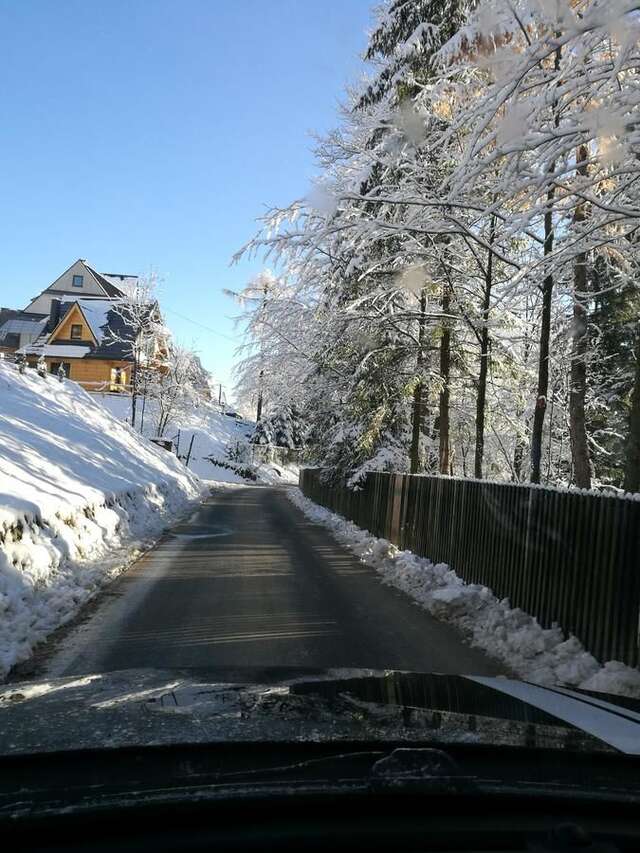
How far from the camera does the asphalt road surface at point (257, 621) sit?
6.38 meters

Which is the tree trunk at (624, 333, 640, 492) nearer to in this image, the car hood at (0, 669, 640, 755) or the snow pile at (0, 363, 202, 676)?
the car hood at (0, 669, 640, 755)

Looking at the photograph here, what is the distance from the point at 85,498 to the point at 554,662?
9.48 metres

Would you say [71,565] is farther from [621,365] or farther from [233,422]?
[233,422]

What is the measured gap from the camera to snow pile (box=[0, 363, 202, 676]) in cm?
775

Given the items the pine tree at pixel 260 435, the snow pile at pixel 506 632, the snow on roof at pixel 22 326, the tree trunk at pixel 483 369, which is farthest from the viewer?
the snow on roof at pixel 22 326

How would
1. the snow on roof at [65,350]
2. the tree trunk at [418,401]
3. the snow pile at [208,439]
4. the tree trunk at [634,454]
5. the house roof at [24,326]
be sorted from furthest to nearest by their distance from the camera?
1. the house roof at [24,326]
2. the snow on roof at [65,350]
3. the snow pile at [208,439]
4. the tree trunk at [418,401]
5. the tree trunk at [634,454]

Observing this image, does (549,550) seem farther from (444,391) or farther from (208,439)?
(208,439)

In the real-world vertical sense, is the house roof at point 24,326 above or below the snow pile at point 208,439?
above

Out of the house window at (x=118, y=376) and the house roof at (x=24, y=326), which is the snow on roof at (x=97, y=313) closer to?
the house window at (x=118, y=376)

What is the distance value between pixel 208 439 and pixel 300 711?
60591 mm

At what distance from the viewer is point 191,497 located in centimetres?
2880

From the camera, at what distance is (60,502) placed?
459 inches

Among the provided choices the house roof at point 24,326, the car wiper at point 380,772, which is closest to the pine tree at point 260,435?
the house roof at point 24,326

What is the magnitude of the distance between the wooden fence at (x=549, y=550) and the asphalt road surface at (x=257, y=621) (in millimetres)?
1008
